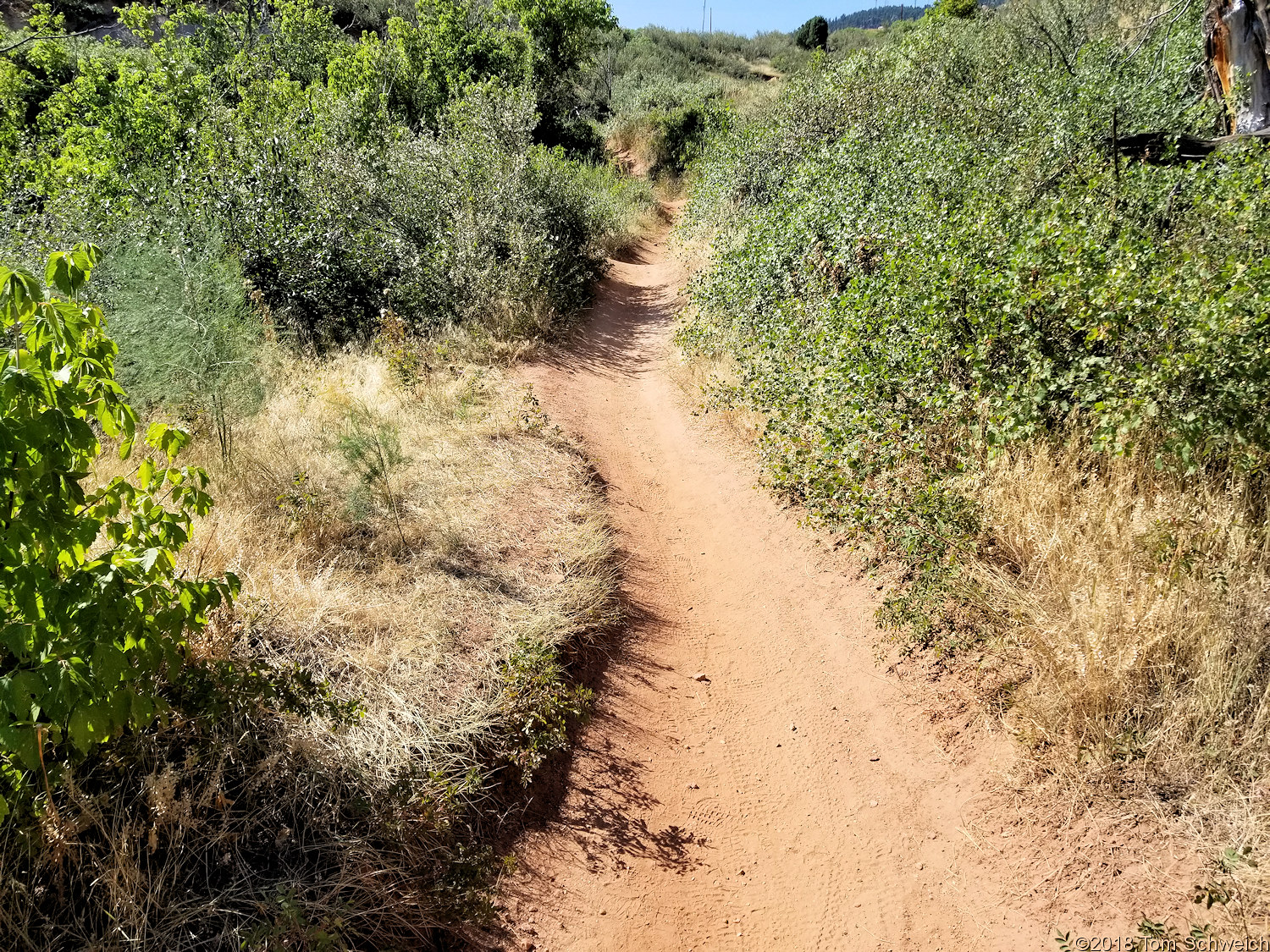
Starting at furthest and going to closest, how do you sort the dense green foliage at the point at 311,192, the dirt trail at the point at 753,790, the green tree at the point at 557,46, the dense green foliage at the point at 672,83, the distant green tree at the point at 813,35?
the distant green tree at the point at 813,35 → the dense green foliage at the point at 672,83 → the green tree at the point at 557,46 → the dense green foliage at the point at 311,192 → the dirt trail at the point at 753,790

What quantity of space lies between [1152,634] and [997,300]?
261 centimetres

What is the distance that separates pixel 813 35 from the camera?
139 feet

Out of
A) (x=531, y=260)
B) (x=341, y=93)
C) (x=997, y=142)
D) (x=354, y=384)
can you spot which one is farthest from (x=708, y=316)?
(x=341, y=93)

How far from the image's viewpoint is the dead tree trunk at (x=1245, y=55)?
273 inches

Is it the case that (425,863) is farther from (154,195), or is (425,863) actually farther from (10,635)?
(154,195)

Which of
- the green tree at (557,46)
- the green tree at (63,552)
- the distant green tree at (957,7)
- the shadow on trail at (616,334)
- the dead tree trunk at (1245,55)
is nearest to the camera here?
the green tree at (63,552)

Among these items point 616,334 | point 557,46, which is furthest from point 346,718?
point 557,46

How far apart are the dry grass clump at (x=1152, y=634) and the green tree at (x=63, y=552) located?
12.9ft

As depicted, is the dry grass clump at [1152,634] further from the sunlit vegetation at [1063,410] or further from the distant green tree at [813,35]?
the distant green tree at [813,35]

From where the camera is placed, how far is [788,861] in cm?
370

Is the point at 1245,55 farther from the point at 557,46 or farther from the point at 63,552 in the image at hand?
the point at 557,46

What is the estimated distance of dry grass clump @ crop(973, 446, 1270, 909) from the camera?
3184mm

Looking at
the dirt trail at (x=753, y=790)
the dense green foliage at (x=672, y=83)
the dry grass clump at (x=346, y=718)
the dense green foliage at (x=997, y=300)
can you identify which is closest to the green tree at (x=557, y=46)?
the dense green foliage at (x=672, y=83)

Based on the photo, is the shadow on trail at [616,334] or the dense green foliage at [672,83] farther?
the dense green foliage at [672,83]
